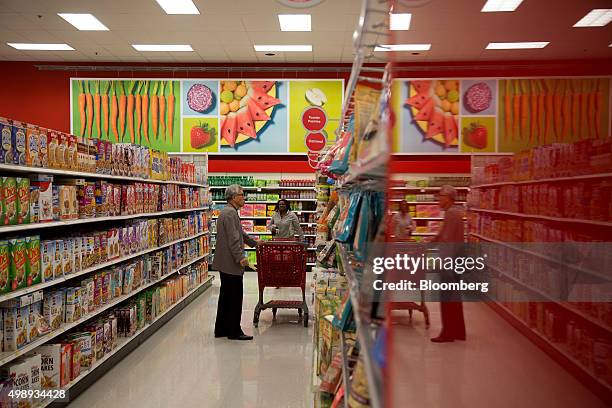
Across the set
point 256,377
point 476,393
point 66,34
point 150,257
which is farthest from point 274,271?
point 66,34

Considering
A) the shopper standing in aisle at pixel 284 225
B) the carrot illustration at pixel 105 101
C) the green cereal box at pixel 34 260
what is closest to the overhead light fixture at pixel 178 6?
the shopper standing in aisle at pixel 284 225

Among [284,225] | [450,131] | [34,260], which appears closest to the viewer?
[450,131]

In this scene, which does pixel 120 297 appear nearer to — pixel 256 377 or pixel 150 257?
pixel 150 257

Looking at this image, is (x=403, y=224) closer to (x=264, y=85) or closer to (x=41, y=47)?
(x=264, y=85)

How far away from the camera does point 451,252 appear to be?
2404 mm

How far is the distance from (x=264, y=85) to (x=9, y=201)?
893cm

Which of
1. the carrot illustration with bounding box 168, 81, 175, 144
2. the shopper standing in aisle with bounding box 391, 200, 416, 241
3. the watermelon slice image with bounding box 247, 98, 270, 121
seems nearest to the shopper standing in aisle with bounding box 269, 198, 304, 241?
the watermelon slice image with bounding box 247, 98, 270, 121

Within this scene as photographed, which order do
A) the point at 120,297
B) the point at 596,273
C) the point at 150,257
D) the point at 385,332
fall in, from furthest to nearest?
the point at 150,257
the point at 120,297
the point at 596,273
the point at 385,332

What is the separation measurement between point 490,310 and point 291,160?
10.0 m

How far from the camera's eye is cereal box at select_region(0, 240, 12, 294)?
3.38 m

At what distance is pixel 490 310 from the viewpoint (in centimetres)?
245

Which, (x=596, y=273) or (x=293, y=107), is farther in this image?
(x=293, y=107)

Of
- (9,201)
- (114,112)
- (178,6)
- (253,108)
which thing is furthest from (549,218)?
(114,112)

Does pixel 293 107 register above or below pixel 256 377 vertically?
above
